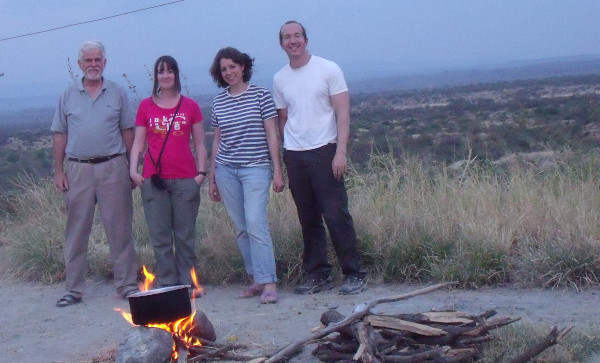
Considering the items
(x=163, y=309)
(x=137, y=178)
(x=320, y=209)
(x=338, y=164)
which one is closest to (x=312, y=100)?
(x=338, y=164)

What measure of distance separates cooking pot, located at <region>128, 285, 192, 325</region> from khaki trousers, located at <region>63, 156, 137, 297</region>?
1802mm

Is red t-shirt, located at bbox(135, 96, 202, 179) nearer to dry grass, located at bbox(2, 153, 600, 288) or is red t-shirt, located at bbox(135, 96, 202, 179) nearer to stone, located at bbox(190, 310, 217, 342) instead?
dry grass, located at bbox(2, 153, 600, 288)

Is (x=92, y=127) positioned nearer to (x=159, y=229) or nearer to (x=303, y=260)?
(x=159, y=229)

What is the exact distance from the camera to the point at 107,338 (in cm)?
552

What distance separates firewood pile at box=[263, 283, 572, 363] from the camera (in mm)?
4324

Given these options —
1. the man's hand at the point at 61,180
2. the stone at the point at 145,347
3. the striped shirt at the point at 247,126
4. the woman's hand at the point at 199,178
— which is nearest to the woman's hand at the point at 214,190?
the woman's hand at the point at 199,178

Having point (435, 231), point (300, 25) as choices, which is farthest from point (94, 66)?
point (435, 231)

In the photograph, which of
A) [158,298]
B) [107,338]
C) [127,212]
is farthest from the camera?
[127,212]

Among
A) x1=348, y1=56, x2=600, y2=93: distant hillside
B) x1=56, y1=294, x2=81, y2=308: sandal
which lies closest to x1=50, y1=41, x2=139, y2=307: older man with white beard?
x1=56, y1=294, x2=81, y2=308: sandal

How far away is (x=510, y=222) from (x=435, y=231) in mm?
661

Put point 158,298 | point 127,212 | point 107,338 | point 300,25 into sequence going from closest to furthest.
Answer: point 158,298 → point 107,338 → point 300,25 → point 127,212

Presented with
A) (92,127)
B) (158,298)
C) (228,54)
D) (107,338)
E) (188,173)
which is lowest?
(107,338)

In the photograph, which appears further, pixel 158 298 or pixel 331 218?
pixel 331 218

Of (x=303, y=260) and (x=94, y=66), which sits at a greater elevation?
(x=94, y=66)
